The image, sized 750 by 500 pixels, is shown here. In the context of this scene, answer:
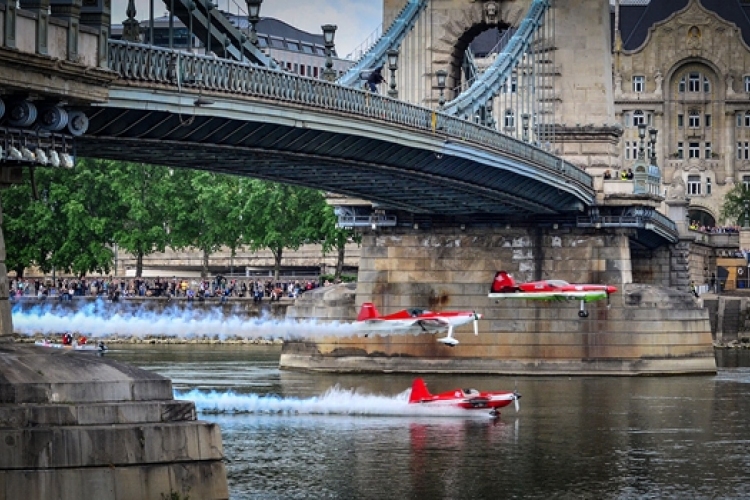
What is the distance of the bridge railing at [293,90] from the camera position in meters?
53.2

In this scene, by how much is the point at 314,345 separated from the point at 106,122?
138 ft

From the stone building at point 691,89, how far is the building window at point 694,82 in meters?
0.08

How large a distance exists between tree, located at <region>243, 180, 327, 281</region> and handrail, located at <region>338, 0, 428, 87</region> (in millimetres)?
44958

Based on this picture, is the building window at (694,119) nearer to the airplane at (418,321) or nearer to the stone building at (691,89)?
the stone building at (691,89)

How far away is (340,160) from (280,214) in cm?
6966

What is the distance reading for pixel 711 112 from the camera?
7269 inches

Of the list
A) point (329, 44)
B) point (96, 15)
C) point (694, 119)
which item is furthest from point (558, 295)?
point (694, 119)

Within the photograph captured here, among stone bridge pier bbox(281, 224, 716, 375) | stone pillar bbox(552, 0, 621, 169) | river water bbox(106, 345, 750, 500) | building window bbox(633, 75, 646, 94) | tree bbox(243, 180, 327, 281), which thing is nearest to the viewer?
river water bbox(106, 345, 750, 500)

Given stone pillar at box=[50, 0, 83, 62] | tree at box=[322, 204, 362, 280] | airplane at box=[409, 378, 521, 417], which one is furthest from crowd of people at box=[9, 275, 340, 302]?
stone pillar at box=[50, 0, 83, 62]

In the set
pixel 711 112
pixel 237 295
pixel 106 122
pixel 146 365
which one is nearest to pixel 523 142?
pixel 146 365

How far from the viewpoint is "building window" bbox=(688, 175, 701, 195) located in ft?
606

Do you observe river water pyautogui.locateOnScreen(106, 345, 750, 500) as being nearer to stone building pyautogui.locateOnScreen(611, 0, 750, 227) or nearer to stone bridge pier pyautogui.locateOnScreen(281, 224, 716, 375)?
stone bridge pier pyautogui.locateOnScreen(281, 224, 716, 375)

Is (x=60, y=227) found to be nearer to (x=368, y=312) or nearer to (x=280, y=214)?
(x=280, y=214)

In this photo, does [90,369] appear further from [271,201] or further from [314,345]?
[271,201]
